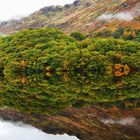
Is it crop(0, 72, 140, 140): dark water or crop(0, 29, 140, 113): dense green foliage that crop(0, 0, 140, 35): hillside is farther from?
crop(0, 29, 140, 113): dense green foliage

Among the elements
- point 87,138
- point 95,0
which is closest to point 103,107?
point 87,138

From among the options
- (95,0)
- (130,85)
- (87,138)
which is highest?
(95,0)

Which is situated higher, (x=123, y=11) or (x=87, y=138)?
(x=123, y=11)

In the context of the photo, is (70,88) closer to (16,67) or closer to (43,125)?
(16,67)

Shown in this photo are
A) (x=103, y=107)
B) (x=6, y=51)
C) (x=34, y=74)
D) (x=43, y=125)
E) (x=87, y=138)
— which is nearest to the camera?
(x=34, y=74)

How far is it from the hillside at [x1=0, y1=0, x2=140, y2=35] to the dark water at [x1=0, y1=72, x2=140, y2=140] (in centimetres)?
4545

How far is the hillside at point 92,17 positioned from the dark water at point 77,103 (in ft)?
149

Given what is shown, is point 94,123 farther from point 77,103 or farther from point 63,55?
point 63,55

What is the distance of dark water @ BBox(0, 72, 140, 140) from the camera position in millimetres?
28844

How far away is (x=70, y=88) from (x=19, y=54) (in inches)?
222

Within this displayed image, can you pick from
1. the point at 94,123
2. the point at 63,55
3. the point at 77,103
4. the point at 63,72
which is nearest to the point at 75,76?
the point at 63,72

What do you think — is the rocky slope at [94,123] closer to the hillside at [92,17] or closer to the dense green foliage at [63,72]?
the dense green foliage at [63,72]

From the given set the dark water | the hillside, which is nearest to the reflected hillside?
the dark water

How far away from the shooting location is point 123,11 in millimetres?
109375
